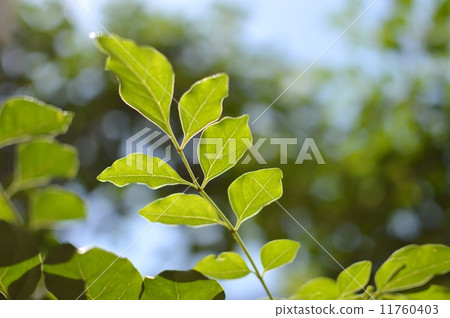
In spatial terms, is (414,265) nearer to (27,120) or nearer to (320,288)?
(320,288)

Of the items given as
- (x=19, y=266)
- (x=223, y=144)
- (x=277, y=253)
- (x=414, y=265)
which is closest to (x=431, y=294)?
(x=414, y=265)

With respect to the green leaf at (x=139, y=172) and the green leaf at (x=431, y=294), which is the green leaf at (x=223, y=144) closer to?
the green leaf at (x=139, y=172)

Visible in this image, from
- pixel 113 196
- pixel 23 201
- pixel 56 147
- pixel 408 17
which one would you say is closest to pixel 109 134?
pixel 113 196

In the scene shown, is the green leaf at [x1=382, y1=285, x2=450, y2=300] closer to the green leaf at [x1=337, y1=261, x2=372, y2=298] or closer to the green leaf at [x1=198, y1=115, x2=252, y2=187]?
the green leaf at [x1=337, y1=261, x2=372, y2=298]

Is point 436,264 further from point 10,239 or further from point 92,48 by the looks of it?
point 92,48

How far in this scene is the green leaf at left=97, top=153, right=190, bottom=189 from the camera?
0.36 metres

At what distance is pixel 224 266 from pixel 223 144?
0.12m

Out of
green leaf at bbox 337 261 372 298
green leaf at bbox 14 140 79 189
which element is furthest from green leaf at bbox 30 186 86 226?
green leaf at bbox 337 261 372 298

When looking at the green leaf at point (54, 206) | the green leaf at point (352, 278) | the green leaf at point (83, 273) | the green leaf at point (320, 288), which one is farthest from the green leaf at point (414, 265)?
the green leaf at point (54, 206)

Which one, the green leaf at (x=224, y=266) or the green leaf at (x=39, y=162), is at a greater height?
the green leaf at (x=39, y=162)

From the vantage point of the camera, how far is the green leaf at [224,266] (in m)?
0.42

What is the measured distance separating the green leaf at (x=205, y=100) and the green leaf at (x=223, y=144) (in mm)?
15

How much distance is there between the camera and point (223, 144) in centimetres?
37
